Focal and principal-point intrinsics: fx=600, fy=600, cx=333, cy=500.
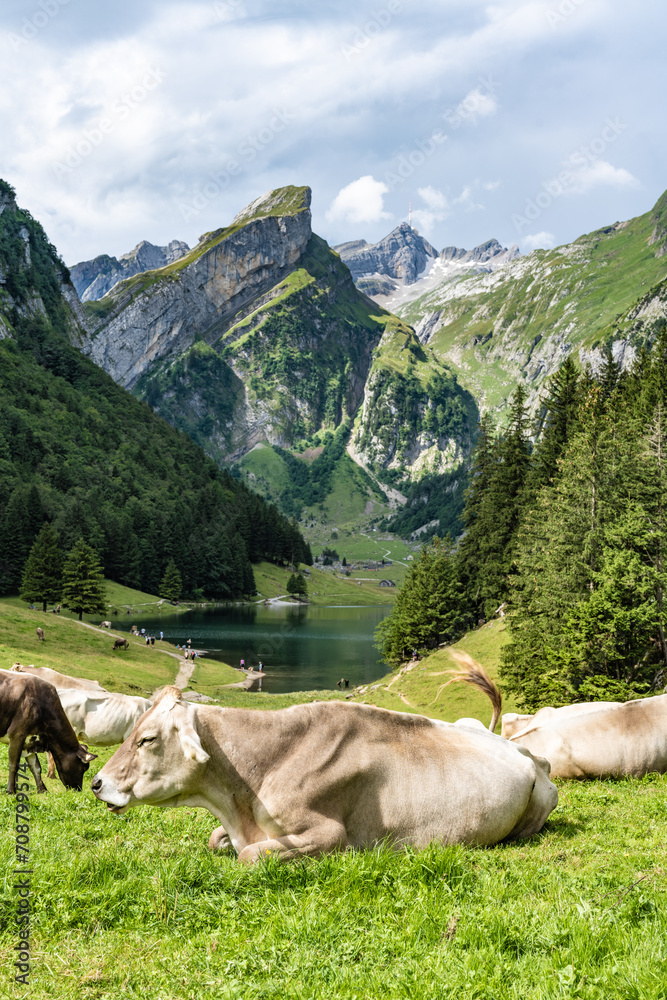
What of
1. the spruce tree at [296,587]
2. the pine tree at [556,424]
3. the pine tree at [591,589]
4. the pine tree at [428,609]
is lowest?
the spruce tree at [296,587]

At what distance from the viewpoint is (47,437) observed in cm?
15362

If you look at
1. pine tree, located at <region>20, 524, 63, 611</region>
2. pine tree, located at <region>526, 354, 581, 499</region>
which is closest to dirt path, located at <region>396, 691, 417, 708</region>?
pine tree, located at <region>526, 354, 581, 499</region>

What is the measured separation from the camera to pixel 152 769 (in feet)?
22.1

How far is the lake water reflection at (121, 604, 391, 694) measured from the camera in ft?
260

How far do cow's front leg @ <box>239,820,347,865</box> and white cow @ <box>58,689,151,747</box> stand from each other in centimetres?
1439

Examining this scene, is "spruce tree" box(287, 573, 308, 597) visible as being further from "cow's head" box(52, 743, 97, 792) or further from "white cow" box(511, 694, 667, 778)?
"cow's head" box(52, 743, 97, 792)

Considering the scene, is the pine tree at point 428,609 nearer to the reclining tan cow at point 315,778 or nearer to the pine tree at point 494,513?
the pine tree at point 494,513

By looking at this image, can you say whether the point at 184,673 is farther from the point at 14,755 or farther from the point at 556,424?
the point at 14,755

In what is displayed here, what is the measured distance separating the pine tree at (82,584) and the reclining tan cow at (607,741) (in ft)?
289

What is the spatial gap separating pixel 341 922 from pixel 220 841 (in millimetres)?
2464

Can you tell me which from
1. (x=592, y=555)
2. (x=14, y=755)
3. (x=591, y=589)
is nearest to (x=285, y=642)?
(x=592, y=555)

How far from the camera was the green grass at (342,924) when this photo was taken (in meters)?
4.27

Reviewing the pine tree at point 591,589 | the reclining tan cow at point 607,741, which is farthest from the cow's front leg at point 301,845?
the pine tree at point 591,589

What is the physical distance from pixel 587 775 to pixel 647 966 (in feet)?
33.8
